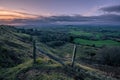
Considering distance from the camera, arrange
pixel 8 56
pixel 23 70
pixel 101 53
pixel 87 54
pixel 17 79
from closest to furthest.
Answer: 1. pixel 17 79
2. pixel 23 70
3. pixel 8 56
4. pixel 101 53
5. pixel 87 54

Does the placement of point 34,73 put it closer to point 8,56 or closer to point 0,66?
point 0,66

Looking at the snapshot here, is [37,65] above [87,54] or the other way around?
above

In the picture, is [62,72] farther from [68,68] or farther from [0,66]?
[0,66]

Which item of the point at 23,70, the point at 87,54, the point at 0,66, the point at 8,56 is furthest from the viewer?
the point at 87,54

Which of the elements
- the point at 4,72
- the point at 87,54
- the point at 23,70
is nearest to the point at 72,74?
the point at 23,70

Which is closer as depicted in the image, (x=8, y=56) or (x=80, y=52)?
(x=8, y=56)

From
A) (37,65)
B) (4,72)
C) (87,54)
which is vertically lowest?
(87,54)
